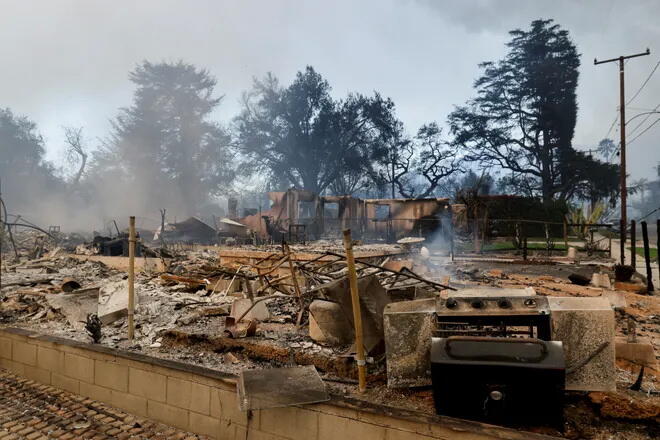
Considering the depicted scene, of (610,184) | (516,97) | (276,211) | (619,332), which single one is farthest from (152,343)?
(516,97)

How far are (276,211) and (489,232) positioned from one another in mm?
12594

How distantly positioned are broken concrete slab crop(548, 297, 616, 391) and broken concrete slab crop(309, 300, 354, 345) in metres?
2.23

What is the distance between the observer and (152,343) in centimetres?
557

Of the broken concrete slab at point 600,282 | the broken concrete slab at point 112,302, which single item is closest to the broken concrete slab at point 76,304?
the broken concrete slab at point 112,302

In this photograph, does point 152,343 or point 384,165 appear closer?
point 152,343

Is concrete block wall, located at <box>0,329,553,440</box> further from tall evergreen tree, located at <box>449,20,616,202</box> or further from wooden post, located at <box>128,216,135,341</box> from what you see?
tall evergreen tree, located at <box>449,20,616,202</box>

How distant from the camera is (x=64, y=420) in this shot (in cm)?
410

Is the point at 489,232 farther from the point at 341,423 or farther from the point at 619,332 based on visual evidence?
the point at 341,423

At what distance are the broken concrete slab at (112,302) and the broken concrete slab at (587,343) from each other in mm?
5986

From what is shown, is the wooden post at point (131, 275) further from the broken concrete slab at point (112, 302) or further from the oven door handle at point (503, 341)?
the oven door handle at point (503, 341)

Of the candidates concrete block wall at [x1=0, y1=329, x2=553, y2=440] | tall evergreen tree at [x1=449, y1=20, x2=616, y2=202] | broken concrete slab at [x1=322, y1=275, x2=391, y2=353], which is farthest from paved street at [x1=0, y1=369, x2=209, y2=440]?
tall evergreen tree at [x1=449, y1=20, x2=616, y2=202]

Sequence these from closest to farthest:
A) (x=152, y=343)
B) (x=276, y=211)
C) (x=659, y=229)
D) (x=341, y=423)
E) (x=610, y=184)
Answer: (x=341, y=423)
(x=152, y=343)
(x=659, y=229)
(x=276, y=211)
(x=610, y=184)

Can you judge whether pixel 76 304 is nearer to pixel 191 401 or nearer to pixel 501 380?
pixel 191 401

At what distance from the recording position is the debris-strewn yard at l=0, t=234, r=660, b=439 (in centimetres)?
322
